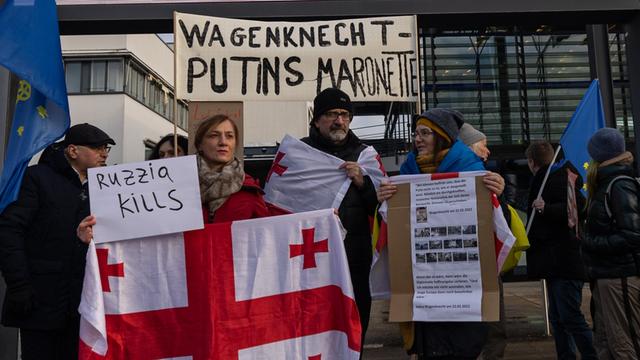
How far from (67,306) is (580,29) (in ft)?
35.8

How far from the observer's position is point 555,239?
4926 mm

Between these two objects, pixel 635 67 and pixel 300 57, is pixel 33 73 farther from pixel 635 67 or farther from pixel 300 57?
pixel 635 67

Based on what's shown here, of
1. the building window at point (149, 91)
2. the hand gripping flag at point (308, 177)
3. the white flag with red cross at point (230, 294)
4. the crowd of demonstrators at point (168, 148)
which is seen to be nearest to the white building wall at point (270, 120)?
the crowd of demonstrators at point (168, 148)

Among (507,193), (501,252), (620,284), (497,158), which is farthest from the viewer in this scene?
(497,158)

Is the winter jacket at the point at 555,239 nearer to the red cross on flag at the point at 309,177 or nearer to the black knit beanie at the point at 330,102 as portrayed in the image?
the red cross on flag at the point at 309,177

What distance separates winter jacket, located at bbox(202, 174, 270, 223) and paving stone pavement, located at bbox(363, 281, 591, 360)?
9.04 ft

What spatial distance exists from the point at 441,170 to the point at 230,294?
1302 millimetres

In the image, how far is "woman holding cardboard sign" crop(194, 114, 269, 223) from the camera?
117 inches

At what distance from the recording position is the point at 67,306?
3.20 meters

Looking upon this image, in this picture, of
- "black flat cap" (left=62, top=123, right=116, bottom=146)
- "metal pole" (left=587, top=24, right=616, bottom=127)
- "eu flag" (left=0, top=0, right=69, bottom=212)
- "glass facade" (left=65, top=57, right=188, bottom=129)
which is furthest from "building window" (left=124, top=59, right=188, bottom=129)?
"black flat cap" (left=62, top=123, right=116, bottom=146)

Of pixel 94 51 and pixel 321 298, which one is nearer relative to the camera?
pixel 321 298

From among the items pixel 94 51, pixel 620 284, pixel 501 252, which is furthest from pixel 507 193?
pixel 94 51

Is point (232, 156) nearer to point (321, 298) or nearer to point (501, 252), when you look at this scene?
point (321, 298)

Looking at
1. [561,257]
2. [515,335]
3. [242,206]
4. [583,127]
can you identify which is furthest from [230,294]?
[515,335]
